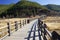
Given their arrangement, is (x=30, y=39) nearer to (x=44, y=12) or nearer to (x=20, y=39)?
(x=20, y=39)

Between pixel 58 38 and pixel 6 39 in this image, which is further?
pixel 6 39

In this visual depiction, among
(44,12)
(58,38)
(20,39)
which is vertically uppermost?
(58,38)

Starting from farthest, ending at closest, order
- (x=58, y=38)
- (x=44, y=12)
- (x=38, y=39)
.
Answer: (x=44, y=12), (x=38, y=39), (x=58, y=38)

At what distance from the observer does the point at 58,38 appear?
3986mm

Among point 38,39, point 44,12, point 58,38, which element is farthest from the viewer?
point 44,12

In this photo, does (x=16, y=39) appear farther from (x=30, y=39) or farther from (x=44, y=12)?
(x=44, y=12)

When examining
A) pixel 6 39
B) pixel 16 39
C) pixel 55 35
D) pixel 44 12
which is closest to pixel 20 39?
pixel 16 39

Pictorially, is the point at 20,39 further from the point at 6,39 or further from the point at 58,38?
the point at 58,38

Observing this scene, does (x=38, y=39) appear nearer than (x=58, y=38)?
No

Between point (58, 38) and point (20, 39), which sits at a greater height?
point (58, 38)

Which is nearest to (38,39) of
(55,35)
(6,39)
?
(6,39)

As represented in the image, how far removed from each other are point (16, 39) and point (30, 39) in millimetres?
995

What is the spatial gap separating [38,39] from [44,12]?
17720cm

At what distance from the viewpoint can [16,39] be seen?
33.1ft
